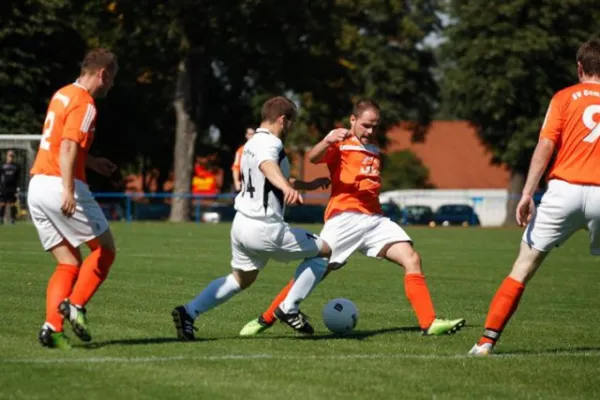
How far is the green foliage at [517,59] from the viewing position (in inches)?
2291

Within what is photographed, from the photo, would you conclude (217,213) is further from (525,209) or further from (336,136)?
(525,209)

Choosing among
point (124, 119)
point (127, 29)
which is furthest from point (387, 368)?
point (124, 119)

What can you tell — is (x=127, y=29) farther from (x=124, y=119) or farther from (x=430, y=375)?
(x=430, y=375)

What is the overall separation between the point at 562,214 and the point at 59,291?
348 centimetres

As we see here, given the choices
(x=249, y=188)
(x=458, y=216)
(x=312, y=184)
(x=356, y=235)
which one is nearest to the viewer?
(x=249, y=188)

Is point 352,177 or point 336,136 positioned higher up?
point 336,136

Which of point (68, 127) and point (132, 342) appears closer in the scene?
point (68, 127)

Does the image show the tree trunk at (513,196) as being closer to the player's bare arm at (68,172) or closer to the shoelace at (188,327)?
the shoelace at (188,327)

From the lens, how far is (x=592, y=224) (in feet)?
29.5

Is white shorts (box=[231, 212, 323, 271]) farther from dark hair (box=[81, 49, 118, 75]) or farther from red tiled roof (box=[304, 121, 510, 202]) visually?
red tiled roof (box=[304, 121, 510, 202])

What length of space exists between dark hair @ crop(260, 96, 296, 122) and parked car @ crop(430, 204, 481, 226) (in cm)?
4593

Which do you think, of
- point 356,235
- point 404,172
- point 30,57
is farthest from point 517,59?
point 356,235

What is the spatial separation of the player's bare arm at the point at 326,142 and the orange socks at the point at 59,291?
234 centimetres

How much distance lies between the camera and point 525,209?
8789mm
